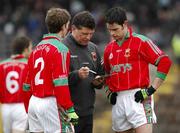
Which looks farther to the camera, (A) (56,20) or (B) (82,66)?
(B) (82,66)

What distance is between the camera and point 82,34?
988cm

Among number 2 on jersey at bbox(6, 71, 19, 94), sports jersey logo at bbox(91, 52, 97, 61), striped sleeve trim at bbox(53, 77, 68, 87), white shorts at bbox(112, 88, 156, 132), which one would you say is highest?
sports jersey logo at bbox(91, 52, 97, 61)

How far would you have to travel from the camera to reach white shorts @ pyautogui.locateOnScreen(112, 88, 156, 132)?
10086 millimetres

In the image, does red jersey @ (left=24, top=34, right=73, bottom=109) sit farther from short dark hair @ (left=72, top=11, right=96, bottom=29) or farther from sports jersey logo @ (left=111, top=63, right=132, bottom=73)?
sports jersey logo @ (left=111, top=63, right=132, bottom=73)

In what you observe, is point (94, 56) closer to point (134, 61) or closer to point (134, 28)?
point (134, 61)

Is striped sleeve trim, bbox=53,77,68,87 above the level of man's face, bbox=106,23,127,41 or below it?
below

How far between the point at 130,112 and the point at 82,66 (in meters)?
0.88

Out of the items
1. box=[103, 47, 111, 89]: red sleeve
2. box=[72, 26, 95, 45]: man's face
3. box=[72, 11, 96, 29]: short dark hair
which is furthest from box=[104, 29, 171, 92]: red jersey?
box=[72, 11, 96, 29]: short dark hair

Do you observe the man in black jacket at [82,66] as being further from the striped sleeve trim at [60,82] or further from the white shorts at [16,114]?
the white shorts at [16,114]

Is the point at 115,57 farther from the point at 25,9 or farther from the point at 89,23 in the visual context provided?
the point at 25,9

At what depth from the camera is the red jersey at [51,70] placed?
365 inches

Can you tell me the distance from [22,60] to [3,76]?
16.6 inches

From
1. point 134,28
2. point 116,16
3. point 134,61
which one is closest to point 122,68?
point 134,61

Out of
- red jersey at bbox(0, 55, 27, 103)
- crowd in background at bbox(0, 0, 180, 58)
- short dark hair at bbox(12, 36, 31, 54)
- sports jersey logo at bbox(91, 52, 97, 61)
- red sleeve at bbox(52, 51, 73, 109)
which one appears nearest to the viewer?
red sleeve at bbox(52, 51, 73, 109)
